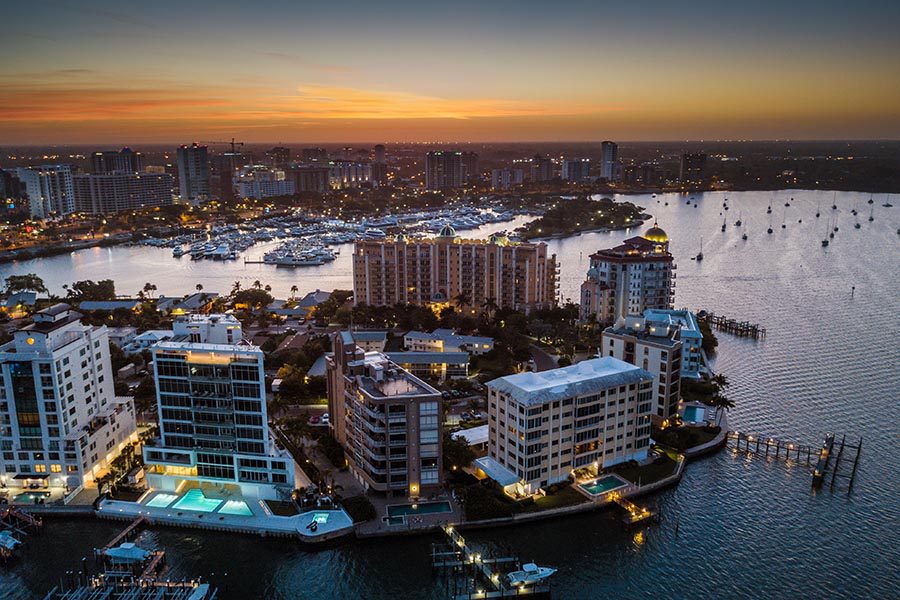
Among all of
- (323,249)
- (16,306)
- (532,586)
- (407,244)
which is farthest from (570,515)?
(323,249)

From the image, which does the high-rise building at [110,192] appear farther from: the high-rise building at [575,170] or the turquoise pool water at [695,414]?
the turquoise pool water at [695,414]

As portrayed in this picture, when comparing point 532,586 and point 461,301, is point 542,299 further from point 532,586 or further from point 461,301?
point 532,586

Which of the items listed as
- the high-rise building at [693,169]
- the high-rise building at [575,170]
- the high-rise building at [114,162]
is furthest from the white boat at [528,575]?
the high-rise building at [693,169]

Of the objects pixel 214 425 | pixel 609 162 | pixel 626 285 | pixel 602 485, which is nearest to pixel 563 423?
pixel 602 485

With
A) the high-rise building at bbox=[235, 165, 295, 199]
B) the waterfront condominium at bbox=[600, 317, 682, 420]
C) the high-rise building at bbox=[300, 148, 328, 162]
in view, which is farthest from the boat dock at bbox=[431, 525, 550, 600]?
the high-rise building at bbox=[300, 148, 328, 162]

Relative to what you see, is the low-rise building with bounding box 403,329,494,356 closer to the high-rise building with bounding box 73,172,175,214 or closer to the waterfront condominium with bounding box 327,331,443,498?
the waterfront condominium with bounding box 327,331,443,498
